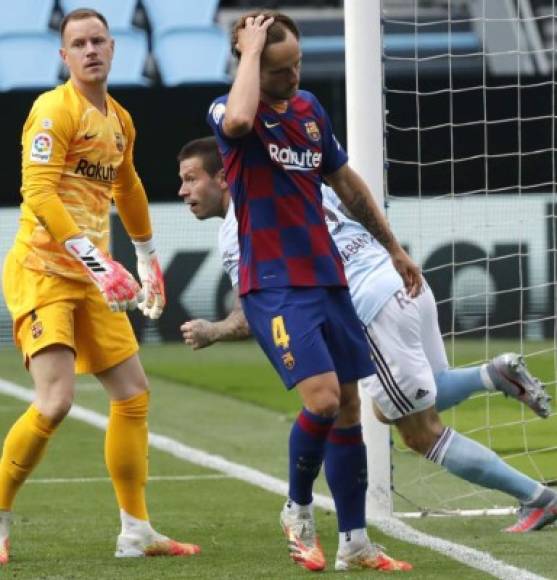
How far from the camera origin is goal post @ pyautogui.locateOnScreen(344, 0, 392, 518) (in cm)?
725

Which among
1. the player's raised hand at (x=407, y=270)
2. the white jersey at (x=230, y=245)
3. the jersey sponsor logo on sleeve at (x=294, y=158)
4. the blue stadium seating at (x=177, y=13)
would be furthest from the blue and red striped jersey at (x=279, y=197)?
the blue stadium seating at (x=177, y=13)

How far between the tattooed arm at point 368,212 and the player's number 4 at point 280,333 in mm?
558

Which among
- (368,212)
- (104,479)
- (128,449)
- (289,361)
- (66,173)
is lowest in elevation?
(104,479)

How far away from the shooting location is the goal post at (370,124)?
7254 millimetres

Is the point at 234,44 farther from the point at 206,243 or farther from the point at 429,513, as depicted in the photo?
the point at 206,243

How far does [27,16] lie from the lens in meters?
20.8

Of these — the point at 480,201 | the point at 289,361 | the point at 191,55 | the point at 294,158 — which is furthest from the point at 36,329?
the point at 191,55

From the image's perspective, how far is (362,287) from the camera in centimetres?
671

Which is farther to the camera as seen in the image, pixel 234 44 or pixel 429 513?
pixel 429 513

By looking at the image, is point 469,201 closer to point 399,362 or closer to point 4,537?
point 399,362

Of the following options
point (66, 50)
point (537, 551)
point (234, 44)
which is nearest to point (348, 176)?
point (234, 44)

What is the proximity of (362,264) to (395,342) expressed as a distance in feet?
1.18

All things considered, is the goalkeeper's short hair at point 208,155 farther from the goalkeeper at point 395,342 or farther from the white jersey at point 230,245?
the white jersey at point 230,245

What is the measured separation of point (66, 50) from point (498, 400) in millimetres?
5734
